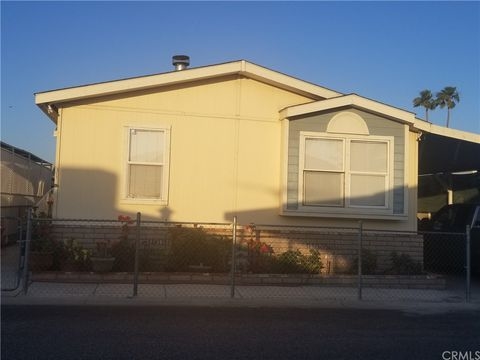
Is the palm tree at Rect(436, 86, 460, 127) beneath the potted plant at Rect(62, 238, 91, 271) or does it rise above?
above

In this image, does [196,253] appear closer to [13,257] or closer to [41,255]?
[41,255]

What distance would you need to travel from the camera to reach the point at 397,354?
253 inches

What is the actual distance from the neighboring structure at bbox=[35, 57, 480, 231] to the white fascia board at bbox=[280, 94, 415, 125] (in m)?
0.02

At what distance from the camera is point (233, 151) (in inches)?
469

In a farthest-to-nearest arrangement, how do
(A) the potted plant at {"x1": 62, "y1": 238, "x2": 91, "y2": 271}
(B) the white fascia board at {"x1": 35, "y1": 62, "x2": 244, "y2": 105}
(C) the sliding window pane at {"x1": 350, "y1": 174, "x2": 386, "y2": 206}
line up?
(C) the sliding window pane at {"x1": 350, "y1": 174, "x2": 386, "y2": 206} < (B) the white fascia board at {"x1": 35, "y1": 62, "x2": 244, "y2": 105} < (A) the potted plant at {"x1": 62, "y1": 238, "x2": 91, "y2": 271}

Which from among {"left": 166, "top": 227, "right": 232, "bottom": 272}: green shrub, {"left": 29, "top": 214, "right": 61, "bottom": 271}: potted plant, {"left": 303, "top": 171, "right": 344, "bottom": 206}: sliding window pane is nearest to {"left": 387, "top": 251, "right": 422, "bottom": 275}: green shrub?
{"left": 303, "top": 171, "right": 344, "bottom": 206}: sliding window pane

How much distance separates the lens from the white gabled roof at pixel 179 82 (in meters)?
11.1

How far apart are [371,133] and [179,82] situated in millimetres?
4099

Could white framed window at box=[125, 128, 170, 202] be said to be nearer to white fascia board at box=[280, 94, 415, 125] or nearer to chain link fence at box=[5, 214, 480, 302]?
chain link fence at box=[5, 214, 480, 302]

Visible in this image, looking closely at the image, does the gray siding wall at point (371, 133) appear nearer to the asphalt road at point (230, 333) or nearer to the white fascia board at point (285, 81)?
the white fascia board at point (285, 81)

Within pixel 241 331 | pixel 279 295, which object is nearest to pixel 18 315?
pixel 241 331

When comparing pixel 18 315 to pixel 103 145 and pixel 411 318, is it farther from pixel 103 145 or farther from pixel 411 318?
pixel 411 318

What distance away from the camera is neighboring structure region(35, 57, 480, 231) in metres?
11.4

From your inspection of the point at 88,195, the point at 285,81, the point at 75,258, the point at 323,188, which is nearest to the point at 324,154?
the point at 323,188
